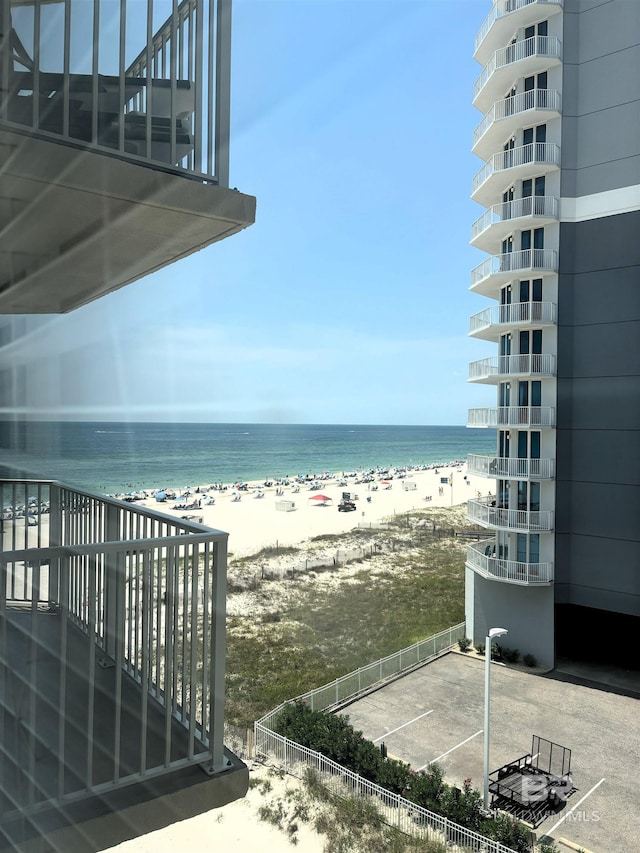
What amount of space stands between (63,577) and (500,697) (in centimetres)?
827

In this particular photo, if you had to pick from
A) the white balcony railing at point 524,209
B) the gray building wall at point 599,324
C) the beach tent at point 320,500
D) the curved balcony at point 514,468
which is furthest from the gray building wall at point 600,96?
the beach tent at point 320,500

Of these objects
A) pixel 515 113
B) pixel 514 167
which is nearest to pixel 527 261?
pixel 514 167

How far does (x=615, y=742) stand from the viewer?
23.2 ft

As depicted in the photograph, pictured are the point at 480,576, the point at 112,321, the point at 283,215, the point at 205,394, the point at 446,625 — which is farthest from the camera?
the point at 283,215

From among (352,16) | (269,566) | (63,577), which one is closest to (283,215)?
(269,566)

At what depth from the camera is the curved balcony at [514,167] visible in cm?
920

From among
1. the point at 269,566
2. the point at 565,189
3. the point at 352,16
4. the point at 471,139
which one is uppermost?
the point at 471,139

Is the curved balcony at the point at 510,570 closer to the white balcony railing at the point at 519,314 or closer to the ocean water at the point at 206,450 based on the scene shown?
the white balcony railing at the point at 519,314

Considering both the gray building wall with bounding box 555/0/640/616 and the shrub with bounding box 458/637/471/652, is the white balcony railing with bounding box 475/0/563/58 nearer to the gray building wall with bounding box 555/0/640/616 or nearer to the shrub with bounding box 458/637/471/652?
the gray building wall with bounding box 555/0/640/616

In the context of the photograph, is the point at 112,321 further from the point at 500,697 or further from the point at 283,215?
the point at 283,215

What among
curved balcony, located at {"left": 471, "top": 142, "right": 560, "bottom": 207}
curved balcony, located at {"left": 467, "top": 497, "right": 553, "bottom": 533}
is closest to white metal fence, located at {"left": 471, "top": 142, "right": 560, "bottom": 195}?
curved balcony, located at {"left": 471, "top": 142, "right": 560, "bottom": 207}

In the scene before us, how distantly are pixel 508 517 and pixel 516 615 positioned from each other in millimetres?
1533

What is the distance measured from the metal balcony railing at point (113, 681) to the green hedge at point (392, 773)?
14.8 feet

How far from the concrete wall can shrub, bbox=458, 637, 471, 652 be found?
11 centimetres
